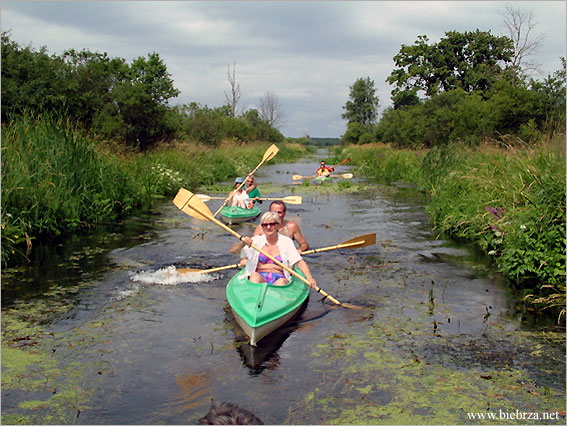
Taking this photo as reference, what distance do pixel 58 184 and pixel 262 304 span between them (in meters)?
6.74

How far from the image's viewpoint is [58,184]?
1081 cm

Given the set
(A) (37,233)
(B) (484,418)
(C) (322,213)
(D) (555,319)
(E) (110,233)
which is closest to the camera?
(B) (484,418)

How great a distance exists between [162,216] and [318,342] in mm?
8768

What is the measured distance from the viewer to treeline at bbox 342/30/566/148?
62.4 ft

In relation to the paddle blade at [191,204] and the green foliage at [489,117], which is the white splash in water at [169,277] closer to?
the paddle blade at [191,204]

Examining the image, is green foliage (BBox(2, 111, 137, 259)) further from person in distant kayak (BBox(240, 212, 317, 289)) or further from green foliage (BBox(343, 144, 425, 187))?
green foliage (BBox(343, 144, 425, 187))

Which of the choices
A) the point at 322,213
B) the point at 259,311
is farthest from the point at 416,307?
the point at 322,213

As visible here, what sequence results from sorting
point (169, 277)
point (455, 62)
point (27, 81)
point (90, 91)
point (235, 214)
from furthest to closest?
1. point (455, 62)
2. point (90, 91)
3. point (27, 81)
4. point (235, 214)
5. point (169, 277)

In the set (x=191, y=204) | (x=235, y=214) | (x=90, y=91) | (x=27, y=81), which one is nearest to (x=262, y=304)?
(x=191, y=204)

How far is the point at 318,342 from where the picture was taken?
5.95 meters

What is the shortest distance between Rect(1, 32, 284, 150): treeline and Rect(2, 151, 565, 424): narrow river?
734 centimetres

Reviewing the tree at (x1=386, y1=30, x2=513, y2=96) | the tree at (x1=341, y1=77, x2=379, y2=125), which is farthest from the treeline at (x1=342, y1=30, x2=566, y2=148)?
the tree at (x1=341, y1=77, x2=379, y2=125)

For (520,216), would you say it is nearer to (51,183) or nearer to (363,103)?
(51,183)

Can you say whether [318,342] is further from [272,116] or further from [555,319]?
[272,116]
